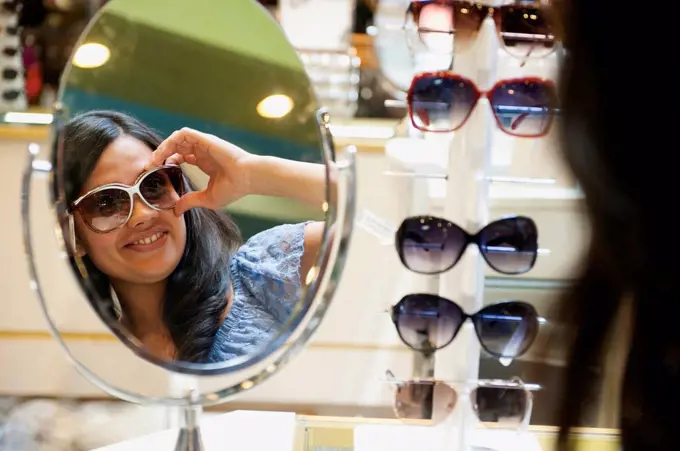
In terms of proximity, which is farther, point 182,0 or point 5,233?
point 5,233

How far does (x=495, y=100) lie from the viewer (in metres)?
0.45

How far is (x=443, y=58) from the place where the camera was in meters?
0.56

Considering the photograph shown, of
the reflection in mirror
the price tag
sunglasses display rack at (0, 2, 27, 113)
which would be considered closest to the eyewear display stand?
the reflection in mirror

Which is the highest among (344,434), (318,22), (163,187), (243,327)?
(318,22)

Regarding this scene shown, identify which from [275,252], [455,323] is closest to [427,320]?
[455,323]

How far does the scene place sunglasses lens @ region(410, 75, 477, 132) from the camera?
450mm

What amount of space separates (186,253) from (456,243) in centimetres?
20

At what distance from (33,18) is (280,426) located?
652 mm

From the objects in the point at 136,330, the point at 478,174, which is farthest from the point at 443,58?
the point at 136,330

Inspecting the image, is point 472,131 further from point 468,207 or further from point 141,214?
point 141,214

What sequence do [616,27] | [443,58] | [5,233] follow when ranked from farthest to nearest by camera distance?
[5,233] < [443,58] < [616,27]

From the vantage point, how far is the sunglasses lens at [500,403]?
511 mm

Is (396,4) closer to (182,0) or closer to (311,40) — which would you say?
(311,40)

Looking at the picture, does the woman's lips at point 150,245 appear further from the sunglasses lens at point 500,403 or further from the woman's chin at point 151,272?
the sunglasses lens at point 500,403
